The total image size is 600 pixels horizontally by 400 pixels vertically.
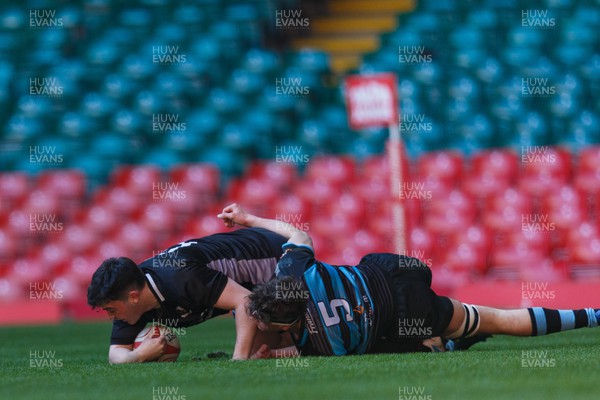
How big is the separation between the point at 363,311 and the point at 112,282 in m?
1.27

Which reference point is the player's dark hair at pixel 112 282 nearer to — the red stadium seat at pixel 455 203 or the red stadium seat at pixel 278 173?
the red stadium seat at pixel 455 203

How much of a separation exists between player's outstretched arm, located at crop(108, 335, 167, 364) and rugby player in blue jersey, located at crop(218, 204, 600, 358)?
1.72 ft

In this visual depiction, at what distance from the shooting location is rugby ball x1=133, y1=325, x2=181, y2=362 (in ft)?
20.2

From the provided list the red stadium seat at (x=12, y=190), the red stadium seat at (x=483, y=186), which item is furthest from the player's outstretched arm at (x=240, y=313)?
the red stadium seat at (x=12, y=190)

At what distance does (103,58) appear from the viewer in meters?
15.6

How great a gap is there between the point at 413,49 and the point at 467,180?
10.5 feet

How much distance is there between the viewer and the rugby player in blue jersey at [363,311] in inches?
222

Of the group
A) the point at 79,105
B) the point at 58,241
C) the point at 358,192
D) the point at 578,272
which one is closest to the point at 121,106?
the point at 79,105

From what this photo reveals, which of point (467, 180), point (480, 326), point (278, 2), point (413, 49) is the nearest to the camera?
point (480, 326)

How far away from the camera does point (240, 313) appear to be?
19.0 feet

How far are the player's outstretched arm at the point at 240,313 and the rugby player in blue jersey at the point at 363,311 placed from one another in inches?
4.6

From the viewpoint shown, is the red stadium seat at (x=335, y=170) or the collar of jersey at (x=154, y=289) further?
the red stadium seat at (x=335, y=170)

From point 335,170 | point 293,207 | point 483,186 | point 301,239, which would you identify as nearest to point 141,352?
point 301,239

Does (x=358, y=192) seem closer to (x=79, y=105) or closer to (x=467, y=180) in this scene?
(x=467, y=180)
